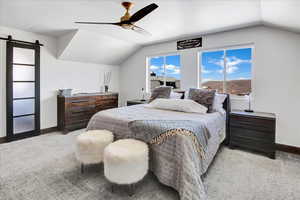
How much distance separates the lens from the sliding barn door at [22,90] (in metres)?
3.49

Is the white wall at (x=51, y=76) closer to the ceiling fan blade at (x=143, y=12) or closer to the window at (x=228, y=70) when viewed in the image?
the ceiling fan blade at (x=143, y=12)

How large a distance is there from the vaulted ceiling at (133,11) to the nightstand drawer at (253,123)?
5.46ft

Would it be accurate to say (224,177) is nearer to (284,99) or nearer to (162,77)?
(284,99)

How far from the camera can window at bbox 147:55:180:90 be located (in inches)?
185

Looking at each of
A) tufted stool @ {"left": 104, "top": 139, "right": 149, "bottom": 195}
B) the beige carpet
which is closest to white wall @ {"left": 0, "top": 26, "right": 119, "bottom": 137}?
the beige carpet

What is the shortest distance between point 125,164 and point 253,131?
8.39ft

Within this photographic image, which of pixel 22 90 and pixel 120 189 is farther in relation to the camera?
pixel 22 90

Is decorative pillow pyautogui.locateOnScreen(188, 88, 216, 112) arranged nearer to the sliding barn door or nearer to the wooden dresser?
the wooden dresser

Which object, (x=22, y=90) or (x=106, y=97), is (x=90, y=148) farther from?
(x=106, y=97)

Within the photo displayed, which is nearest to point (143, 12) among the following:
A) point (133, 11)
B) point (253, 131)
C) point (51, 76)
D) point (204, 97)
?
point (133, 11)

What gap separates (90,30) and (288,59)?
426cm

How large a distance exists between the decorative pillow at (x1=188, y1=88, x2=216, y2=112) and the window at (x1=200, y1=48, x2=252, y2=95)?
982mm

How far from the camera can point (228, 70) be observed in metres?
3.84

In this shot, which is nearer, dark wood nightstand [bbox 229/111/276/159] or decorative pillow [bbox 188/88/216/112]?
dark wood nightstand [bbox 229/111/276/159]
